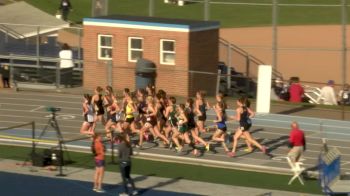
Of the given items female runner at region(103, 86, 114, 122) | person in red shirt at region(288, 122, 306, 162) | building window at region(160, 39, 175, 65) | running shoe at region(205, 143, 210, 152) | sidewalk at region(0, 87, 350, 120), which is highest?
building window at region(160, 39, 175, 65)

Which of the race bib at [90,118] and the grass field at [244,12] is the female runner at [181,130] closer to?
the race bib at [90,118]

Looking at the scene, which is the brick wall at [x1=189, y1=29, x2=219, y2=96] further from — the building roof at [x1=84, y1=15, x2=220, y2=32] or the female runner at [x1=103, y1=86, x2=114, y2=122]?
the female runner at [x1=103, y1=86, x2=114, y2=122]

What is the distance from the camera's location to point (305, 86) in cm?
4575

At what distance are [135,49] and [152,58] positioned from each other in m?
0.84

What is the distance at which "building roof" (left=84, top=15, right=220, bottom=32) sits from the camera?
141ft

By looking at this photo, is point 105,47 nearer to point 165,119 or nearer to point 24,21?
point 24,21

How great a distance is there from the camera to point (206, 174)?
3164cm

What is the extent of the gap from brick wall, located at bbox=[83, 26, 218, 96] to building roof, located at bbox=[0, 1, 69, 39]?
223 inches

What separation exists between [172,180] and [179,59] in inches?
491

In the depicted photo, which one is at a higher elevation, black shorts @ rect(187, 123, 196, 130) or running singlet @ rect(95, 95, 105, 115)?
running singlet @ rect(95, 95, 105, 115)

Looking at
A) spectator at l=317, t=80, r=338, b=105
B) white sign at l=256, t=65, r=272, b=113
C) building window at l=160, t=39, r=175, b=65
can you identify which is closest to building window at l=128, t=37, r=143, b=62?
building window at l=160, t=39, r=175, b=65

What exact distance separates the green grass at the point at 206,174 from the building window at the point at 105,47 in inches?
428

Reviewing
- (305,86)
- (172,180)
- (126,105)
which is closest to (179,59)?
(305,86)

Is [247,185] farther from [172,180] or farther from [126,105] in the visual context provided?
[126,105]
